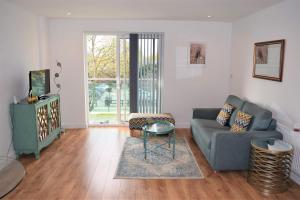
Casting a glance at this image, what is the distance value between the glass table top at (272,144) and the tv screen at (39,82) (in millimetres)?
3602

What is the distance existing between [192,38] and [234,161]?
3174 mm

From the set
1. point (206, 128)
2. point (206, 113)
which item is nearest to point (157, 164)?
point (206, 128)

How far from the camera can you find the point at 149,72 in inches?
229

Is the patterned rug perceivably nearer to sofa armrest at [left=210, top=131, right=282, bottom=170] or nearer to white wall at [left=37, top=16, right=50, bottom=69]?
sofa armrest at [left=210, top=131, right=282, bottom=170]

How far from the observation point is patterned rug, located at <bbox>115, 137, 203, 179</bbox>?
3.52 meters

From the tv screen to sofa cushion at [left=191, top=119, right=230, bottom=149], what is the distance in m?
2.95

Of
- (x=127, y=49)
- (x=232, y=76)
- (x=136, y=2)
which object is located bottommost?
(x=232, y=76)

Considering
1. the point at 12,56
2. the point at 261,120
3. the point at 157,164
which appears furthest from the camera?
the point at 12,56

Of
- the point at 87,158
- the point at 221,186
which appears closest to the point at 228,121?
the point at 221,186

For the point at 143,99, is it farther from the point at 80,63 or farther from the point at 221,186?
the point at 221,186

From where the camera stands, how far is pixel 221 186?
3266 mm

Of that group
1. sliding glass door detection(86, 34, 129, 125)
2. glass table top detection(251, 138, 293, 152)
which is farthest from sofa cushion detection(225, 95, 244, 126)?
sliding glass door detection(86, 34, 129, 125)

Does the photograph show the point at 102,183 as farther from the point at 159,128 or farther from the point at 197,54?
the point at 197,54

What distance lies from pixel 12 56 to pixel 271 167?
13.6ft
